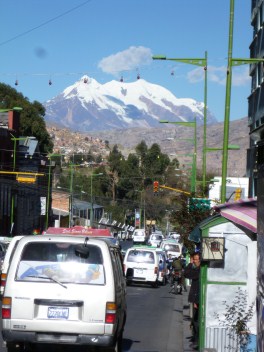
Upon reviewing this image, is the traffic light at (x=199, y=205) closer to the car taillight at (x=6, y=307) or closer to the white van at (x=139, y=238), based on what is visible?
the car taillight at (x=6, y=307)

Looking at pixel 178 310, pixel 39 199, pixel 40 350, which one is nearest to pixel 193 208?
pixel 178 310

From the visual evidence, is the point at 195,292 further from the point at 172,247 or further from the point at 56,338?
the point at 172,247

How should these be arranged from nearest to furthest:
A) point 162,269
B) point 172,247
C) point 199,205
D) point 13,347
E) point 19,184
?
point 13,347, point 199,205, point 162,269, point 172,247, point 19,184

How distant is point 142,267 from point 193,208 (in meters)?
10.1

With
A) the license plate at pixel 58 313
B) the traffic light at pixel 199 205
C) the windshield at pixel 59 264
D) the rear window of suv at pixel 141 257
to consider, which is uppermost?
the traffic light at pixel 199 205

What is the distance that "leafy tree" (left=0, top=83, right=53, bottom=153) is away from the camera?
3703 inches

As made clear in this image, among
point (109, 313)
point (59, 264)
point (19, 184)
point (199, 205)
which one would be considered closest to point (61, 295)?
point (59, 264)

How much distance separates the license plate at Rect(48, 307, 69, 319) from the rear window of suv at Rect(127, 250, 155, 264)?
28.3 meters

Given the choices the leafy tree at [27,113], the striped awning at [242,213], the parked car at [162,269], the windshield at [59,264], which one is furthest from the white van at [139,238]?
the striped awning at [242,213]

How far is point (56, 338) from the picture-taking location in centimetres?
1300

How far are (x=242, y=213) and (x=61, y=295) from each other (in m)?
4.31

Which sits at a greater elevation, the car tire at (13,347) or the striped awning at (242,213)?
the striped awning at (242,213)

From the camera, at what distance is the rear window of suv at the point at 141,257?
41.4 meters

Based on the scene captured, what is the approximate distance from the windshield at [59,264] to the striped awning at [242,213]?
3.53m
